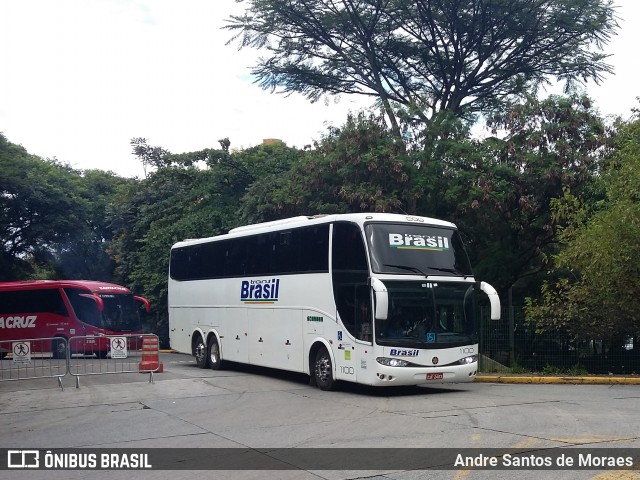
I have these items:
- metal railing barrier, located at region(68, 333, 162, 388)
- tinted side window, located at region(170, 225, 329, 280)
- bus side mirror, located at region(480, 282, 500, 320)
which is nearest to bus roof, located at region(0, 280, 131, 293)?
tinted side window, located at region(170, 225, 329, 280)

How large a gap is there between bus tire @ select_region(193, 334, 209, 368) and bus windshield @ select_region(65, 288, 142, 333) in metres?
9.70

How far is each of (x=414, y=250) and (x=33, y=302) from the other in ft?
72.2

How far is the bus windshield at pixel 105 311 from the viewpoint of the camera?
32.2 metres

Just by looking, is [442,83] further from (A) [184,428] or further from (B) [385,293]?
(A) [184,428]

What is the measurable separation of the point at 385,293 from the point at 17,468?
24.9ft

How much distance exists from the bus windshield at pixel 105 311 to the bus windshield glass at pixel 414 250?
19.2 m

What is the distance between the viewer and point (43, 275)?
173ft

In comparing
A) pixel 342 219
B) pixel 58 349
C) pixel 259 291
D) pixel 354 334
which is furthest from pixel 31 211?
pixel 354 334

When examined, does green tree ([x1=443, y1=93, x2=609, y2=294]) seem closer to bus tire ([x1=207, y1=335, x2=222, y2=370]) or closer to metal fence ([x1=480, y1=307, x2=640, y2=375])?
metal fence ([x1=480, y1=307, x2=640, y2=375])

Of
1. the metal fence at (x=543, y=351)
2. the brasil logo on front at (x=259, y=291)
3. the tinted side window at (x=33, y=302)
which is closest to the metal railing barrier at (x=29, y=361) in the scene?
the brasil logo on front at (x=259, y=291)

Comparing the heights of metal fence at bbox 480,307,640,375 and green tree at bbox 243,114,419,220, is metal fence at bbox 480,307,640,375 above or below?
below

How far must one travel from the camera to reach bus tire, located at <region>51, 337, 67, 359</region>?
18.7 meters

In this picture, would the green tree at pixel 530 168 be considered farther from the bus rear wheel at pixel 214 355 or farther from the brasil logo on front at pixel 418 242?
the bus rear wheel at pixel 214 355

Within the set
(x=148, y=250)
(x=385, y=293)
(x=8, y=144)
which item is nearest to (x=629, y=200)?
(x=385, y=293)
